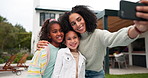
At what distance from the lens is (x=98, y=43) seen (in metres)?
1.53

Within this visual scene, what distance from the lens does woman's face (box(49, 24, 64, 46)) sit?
1825 mm

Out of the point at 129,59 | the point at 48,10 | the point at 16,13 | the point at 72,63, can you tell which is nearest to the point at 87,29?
the point at 72,63

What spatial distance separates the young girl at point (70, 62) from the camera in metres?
1.63

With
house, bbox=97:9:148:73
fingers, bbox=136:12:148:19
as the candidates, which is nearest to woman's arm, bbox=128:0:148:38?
fingers, bbox=136:12:148:19

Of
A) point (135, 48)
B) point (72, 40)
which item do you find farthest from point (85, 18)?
point (135, 48)

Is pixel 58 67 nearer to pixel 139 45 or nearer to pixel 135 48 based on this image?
pixel 139 45

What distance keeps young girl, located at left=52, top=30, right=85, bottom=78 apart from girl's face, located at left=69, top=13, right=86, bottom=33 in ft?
0.42

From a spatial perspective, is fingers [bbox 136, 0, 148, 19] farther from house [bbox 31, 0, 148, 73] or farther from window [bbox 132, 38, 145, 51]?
window [bbox 132, 38, 145, 51]

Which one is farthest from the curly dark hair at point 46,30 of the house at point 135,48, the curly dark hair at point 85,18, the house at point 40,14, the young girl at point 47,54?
the house at point 40,14

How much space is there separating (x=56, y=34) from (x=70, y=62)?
406 mm

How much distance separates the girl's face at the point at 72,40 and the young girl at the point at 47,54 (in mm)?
102

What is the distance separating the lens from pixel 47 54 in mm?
1712

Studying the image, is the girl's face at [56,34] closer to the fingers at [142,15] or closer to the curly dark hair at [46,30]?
the curly dark hair at [46,30]

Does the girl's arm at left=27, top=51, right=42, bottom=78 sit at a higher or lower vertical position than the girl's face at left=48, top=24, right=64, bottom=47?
lower
